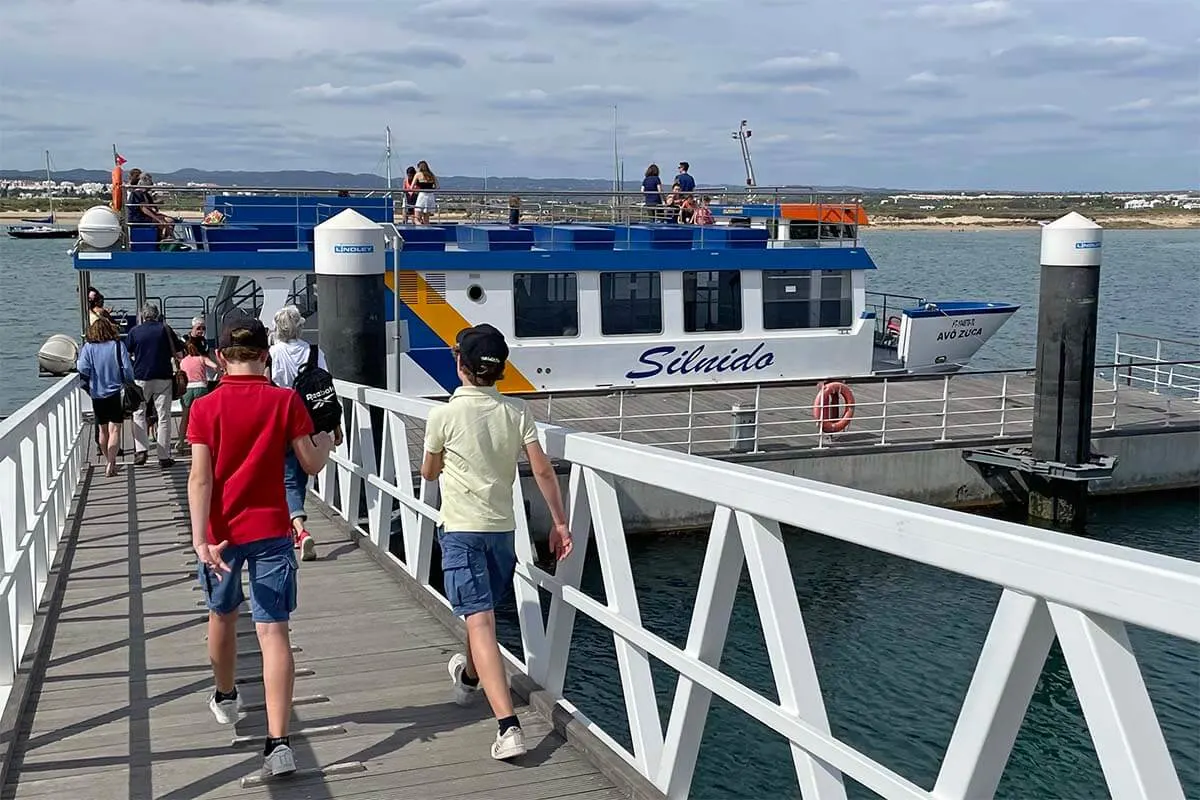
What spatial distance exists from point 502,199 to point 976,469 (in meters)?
8.65

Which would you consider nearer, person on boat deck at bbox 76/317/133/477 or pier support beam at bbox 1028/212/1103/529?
person on boat deck at bbox 76/317/133/477

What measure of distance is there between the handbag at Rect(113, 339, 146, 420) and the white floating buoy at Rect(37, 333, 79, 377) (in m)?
7.53

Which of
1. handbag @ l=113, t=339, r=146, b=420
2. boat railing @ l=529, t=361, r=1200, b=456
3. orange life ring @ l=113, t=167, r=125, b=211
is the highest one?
orange life ring @ l=113, t=167, r=125, b=211

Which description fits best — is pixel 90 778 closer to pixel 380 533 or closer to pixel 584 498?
pixel 584 498

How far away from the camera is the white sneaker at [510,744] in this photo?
4505 millimetres

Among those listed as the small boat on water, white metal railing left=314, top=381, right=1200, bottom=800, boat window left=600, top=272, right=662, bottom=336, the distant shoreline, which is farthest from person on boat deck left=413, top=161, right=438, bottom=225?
the distant shoreline

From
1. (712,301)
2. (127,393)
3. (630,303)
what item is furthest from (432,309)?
(127,393)

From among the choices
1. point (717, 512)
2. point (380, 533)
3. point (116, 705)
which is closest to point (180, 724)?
point (116, 705)

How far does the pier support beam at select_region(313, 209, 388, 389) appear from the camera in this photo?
1070 centimetres

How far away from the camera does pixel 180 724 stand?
198 inches

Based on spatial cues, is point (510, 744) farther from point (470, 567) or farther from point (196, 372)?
point (196, 372)

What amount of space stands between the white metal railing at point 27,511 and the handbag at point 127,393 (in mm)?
700

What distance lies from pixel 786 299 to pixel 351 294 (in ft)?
30.9

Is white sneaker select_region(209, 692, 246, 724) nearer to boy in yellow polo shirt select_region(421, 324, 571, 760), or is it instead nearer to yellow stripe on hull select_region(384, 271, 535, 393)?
boy in yellow polo shirt select_region(421, 324, 571, 760)
